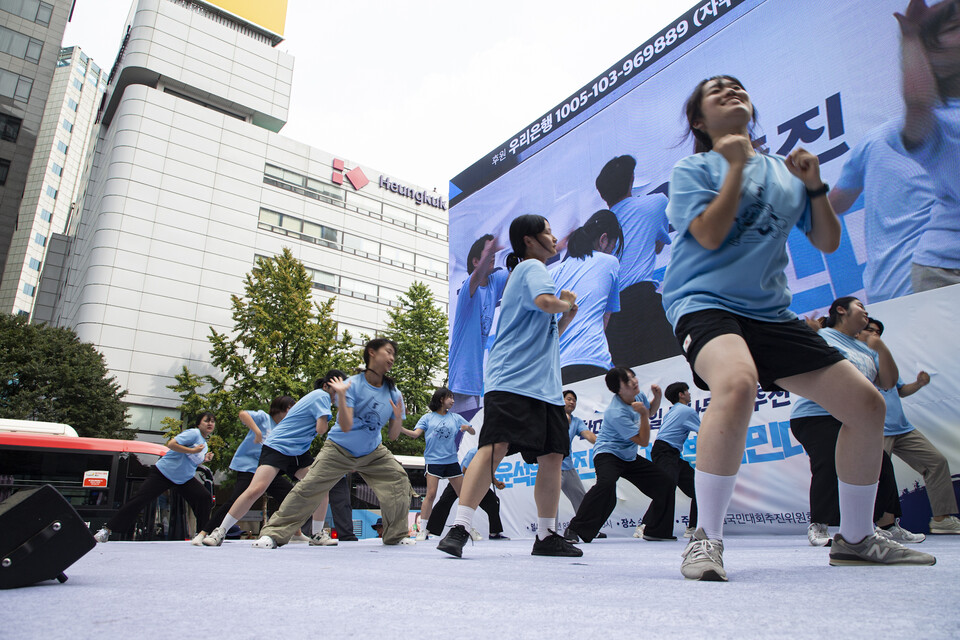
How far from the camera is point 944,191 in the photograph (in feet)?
17.7

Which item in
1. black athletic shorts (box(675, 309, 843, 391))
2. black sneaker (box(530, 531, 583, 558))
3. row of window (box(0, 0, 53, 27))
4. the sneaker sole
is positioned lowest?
black sneaker (box(530, 531, 583, 558))

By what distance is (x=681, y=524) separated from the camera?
6984mm

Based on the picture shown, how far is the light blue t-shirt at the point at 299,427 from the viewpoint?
562cm

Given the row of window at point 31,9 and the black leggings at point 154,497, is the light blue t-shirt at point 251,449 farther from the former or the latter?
the row of window at point 31,9

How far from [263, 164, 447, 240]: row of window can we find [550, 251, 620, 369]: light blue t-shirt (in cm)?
2575

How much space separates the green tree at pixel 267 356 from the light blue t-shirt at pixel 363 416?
49.7ft

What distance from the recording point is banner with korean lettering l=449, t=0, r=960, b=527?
5508 mm

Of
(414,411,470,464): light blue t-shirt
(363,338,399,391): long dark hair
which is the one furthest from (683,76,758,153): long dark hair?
(414,411,470,464): light blue t-shirt

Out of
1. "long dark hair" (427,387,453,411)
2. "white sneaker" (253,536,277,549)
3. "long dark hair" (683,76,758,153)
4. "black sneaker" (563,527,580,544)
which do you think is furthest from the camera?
"long dark hair" (427,387,453,411)

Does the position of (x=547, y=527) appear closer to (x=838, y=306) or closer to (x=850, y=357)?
(x=850, y=357)

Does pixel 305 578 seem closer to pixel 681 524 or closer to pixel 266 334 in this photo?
pixel 681 524

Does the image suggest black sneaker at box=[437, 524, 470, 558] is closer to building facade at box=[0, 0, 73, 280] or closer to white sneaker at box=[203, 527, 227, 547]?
white sneaker at box=[203, 527, 227, 547]

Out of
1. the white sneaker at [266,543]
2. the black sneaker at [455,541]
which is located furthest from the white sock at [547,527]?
the white sneaker at [266,543]

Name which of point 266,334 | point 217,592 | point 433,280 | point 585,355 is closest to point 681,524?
point 585,355
